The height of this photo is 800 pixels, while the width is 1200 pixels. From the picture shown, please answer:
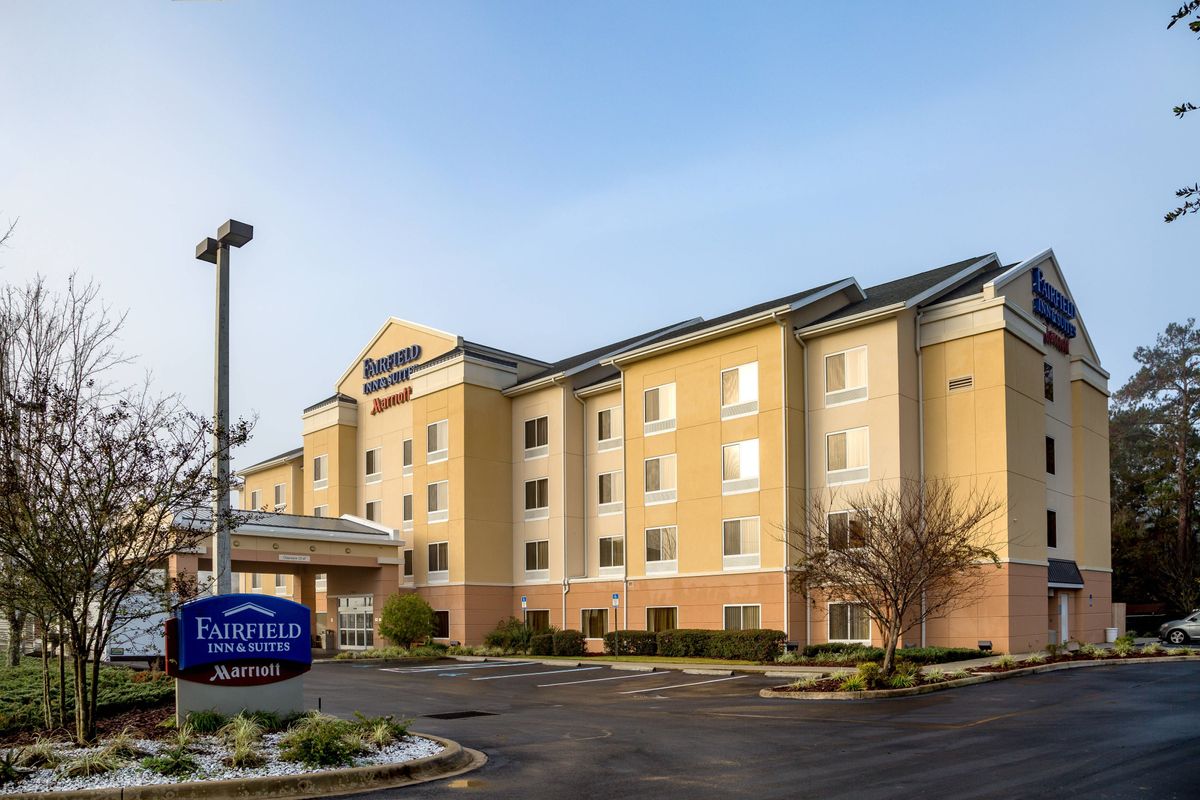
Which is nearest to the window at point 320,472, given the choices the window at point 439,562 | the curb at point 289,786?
the window at point 439,562

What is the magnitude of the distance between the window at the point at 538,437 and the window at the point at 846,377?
14649 mm

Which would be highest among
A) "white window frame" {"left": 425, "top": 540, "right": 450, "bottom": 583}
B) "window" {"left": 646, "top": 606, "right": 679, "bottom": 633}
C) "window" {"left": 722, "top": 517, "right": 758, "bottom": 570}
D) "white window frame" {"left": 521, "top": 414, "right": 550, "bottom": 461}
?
"white window frame" {"left": 521, "top": 414, "right": 550, "bottom": 461}

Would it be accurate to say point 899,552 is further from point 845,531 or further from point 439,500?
point 439,500

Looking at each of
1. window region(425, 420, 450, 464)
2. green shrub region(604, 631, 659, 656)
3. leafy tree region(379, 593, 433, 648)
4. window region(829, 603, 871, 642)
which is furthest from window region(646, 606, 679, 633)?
window region(425, 420, 450, 464)

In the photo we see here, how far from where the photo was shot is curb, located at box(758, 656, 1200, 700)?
21688mm

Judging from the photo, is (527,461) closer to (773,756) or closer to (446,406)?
(446,406)

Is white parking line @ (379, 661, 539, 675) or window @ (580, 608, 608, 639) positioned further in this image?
window @ (580, 608, 608, 639)

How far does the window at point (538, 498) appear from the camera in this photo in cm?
4644

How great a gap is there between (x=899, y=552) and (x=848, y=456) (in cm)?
1080

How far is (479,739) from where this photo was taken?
52.3 ft

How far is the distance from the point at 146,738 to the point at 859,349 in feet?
91.2

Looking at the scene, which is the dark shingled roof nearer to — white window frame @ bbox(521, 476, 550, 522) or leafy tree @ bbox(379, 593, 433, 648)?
white window frame @ bbox(521, 476, 550, 522)

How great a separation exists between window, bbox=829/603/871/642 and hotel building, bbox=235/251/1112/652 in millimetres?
80

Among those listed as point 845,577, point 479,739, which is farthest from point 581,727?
point 845,577
